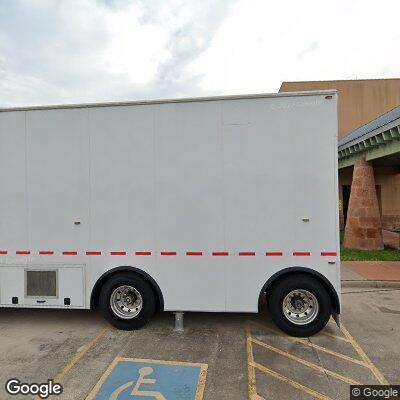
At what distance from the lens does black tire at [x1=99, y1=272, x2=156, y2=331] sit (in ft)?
16.6

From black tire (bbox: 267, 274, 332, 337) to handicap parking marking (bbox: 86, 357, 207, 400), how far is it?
5.16 ft

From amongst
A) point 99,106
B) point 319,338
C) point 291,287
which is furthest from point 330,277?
point 99,106

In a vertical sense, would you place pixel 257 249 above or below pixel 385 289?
above

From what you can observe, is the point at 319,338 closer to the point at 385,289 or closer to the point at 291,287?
the point at 291,287

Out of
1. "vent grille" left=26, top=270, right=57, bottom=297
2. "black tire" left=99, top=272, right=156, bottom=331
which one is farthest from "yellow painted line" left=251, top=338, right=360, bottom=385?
"vent grille" left=26, top=270, right=57, bottom=297

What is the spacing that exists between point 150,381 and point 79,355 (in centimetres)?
134

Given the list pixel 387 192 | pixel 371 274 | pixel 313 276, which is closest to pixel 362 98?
pixel 387 192

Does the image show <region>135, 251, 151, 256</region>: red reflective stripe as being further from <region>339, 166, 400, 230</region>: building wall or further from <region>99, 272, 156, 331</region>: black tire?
<region>339, 166, 400, 230</region>: building wall

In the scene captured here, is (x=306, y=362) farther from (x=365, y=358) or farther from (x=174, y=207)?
(x=174, y=207)

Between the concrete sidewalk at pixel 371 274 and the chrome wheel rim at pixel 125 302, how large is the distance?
5.68 m

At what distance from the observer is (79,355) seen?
4.40 metres

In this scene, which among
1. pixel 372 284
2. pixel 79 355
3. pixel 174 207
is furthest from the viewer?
pixel 372 284

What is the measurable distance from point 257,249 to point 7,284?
4.54m

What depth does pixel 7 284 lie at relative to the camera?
5320mm
